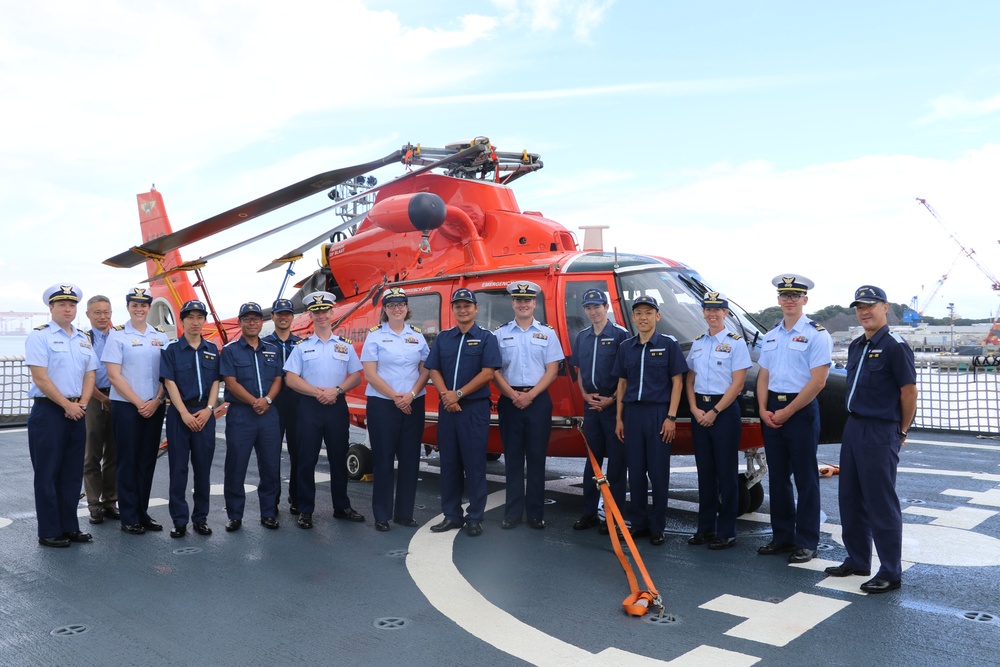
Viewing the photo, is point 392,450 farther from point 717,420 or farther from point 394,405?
point 717,420

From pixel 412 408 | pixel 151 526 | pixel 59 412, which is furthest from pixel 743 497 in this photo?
pixel 59 412

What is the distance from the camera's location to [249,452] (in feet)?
17.7

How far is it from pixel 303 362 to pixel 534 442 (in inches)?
71.1

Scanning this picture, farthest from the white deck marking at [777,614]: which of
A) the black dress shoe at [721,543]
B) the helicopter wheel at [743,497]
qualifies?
the helicopter wheel at [743,497]

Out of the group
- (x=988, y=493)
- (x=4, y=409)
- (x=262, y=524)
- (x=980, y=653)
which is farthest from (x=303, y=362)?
(x=4, y=409)

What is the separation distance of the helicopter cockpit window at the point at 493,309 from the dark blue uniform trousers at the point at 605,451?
47.0 inches

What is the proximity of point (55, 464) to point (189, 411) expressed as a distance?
2.87 ft

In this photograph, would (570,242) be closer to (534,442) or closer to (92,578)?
(534,442)

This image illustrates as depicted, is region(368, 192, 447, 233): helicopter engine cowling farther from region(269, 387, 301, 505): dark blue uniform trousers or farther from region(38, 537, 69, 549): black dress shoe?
region(38, 537, 69, 549): black dress shoe

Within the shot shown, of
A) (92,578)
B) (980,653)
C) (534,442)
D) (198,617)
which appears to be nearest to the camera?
(980,653)

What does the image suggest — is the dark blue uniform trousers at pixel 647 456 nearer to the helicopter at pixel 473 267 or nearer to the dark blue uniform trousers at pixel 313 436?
the helicopter at pixel 473 267

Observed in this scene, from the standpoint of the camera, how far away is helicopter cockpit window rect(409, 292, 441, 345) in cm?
655

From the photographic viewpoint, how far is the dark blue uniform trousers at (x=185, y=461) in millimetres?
5152

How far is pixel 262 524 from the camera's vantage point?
18.1 ft
